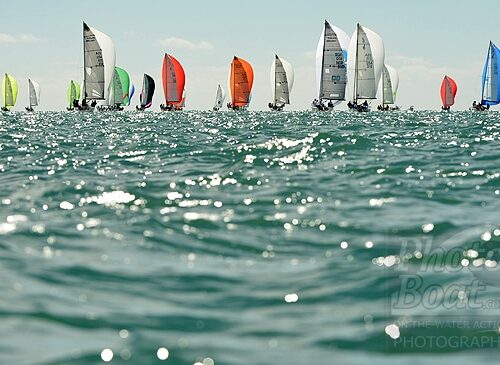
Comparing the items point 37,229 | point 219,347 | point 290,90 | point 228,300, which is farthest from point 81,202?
point 290,90

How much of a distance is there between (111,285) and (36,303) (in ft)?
1.99

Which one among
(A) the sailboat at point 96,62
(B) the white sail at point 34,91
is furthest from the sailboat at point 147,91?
(A) the sailboat at point 96,62

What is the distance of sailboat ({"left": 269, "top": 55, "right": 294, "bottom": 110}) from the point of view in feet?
245

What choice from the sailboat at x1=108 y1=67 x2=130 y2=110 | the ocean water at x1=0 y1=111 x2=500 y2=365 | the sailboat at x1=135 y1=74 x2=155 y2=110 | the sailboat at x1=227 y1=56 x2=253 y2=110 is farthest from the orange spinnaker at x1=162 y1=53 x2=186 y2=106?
the ocean water at x1=0 y1=111 x2=500 y2=365

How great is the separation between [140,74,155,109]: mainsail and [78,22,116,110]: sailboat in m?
29.4

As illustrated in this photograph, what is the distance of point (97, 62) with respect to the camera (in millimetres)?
54688

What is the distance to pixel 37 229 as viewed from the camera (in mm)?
7375

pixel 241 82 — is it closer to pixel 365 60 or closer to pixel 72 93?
pixel 365 60

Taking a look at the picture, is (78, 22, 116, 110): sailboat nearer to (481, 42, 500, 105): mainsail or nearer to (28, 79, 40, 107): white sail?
(481, 42, 500, 105): mainsail

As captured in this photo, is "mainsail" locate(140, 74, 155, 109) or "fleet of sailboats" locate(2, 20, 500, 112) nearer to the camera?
"fleet of sailboats" locate(2, 20, 500, 112)

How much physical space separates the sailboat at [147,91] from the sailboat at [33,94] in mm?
24588

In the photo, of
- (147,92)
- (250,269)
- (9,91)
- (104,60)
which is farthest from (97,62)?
(250,269)

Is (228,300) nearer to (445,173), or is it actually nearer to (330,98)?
(445,173)

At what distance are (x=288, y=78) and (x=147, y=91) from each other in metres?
19.5
